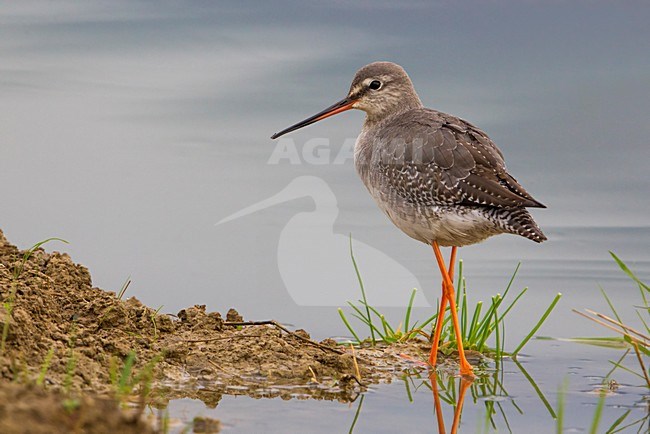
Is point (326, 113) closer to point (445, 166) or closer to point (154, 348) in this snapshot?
point (445, 166)

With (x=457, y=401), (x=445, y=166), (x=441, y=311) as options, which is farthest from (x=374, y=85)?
(x=457, y=401)

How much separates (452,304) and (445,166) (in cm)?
176

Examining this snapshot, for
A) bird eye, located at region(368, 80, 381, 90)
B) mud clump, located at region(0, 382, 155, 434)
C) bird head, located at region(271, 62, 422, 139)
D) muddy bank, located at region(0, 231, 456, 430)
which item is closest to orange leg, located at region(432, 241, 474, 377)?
muddy bank, located at region(0, 231, 456, 430)

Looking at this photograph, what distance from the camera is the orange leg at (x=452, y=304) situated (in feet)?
32.1

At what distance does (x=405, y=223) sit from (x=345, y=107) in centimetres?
269

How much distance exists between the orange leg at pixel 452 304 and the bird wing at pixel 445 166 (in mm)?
810

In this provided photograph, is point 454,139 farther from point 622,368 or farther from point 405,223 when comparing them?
point 622,368

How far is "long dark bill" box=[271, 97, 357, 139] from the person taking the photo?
39.9ft

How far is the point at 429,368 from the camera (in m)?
9.95

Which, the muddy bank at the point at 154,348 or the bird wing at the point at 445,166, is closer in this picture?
the muddy bank at the point at 154,348

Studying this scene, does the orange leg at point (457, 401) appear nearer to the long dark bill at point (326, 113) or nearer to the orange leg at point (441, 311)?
the orange leg at point (441, 311)

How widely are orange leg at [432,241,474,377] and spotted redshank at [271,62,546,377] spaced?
11mm

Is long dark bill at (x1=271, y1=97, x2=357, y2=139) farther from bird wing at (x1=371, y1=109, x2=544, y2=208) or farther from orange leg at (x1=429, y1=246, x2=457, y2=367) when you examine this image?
orange leg at (x1=429, y1=246, x2=457, y2=367)

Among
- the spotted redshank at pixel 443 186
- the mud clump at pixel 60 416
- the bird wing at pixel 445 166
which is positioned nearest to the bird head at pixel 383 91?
the spotted redshank at pixel 443 186
